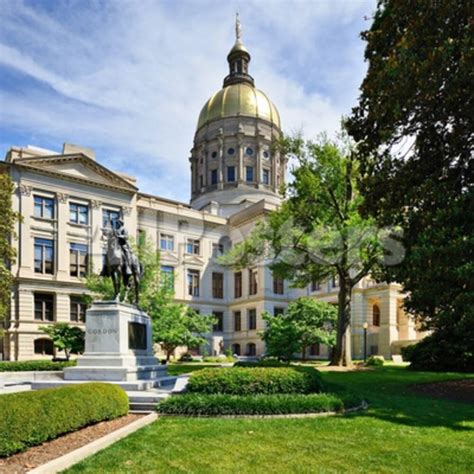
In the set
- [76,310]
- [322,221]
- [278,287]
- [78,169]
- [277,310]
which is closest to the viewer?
[322,221]

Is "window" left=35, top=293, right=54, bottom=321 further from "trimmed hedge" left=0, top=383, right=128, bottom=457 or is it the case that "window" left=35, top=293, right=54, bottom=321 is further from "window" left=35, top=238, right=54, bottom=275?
"trimmed hedge" left=0, top=383, right=128, bottom=457

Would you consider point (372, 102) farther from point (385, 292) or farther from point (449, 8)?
point (385, 292)

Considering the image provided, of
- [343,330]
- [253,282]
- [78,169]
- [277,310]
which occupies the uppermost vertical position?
[78,169]

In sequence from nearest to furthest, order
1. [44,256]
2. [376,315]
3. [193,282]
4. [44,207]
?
[44,256]
[44,207]
[376,315]
[193,282]

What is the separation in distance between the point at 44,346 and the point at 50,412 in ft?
127

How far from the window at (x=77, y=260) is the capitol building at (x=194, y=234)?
100 mm

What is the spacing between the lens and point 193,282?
2260 inches

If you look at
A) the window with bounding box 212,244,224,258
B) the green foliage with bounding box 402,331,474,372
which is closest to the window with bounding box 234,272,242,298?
the window with bounding box 212,244,224,258

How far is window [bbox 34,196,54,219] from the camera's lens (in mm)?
45438

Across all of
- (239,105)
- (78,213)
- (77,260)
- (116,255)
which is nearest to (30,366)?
(116,255)

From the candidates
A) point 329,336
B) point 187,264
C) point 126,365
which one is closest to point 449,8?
point 126,365

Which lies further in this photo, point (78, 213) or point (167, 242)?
point (167, 242)

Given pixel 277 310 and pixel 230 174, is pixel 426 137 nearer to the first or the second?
pixel 277 310

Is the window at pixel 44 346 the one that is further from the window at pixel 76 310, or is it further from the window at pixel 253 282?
the window at pixel 253 282
